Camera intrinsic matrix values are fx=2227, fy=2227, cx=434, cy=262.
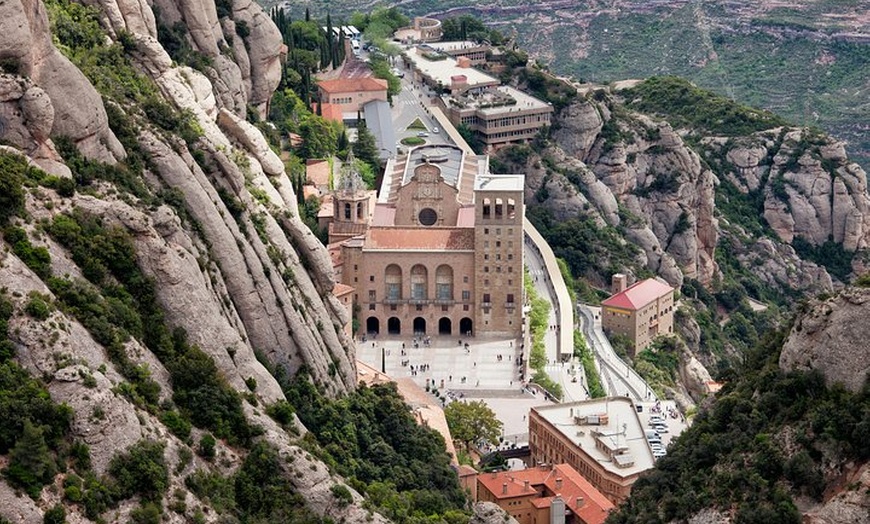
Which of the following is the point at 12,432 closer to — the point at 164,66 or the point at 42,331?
the point at 42,331

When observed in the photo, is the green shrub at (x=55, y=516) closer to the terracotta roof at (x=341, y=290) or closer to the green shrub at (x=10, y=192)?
the green shrub at (x=10, y=192)

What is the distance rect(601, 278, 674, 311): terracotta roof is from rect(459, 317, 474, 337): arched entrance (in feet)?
46.6

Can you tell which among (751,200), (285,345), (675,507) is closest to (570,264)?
(751,200)

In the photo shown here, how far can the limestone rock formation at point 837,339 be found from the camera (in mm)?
69000

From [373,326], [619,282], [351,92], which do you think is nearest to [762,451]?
[373,326]

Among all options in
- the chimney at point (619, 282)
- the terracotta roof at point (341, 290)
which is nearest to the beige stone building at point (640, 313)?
the chimney at point (619, 282)

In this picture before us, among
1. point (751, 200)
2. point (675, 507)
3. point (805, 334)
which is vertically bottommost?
point (751, 200)

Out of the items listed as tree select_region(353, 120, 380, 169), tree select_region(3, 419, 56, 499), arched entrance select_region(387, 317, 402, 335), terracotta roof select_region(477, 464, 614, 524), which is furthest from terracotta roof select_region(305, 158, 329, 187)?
tree select_region(3, 419, 56, 499)

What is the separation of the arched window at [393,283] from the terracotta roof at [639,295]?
17299 millimetres

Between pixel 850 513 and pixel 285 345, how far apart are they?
3212 centimetres

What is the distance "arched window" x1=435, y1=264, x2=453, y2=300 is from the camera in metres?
126

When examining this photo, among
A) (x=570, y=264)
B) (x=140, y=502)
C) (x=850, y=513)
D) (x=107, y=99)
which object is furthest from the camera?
(x=570, y=264)

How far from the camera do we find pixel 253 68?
129m

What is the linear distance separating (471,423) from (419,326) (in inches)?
684
